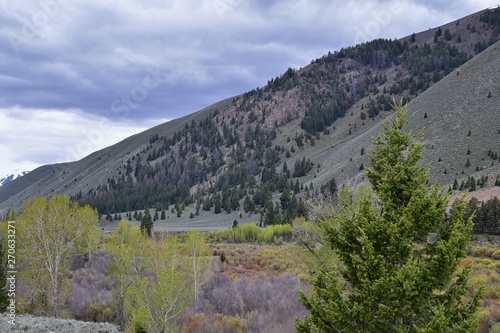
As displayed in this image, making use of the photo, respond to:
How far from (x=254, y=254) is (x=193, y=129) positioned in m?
153

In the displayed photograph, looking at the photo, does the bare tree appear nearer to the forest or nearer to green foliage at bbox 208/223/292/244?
the forest

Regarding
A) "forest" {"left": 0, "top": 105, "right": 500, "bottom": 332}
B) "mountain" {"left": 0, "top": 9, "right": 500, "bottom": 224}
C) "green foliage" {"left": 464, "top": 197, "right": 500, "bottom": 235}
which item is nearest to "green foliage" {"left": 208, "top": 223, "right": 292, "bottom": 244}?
"mountain" {"left": 0, "top": 9, "right": 500, "bottom": 224}

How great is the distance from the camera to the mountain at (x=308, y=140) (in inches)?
3302

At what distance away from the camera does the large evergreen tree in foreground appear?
678 centimetres

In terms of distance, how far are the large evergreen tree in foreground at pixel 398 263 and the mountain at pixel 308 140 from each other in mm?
60334

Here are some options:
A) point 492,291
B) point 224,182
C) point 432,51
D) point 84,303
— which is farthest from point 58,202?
point 432,51

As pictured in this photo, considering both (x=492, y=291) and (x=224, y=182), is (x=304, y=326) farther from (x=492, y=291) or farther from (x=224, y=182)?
(x=224, y=182)

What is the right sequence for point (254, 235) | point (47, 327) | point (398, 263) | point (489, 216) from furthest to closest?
1. point (254, 235)
2. point (489, 216)
3. point (47, 327)
4. point (398, 263)

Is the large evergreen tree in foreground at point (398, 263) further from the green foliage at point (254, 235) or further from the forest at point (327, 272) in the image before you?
the green foliage at point (254, 235)

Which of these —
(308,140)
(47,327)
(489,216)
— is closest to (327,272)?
(47,327)

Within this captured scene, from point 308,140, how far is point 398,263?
492 ft

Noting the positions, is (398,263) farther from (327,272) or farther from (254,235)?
(254,235)

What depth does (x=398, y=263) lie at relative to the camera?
7.48 metres

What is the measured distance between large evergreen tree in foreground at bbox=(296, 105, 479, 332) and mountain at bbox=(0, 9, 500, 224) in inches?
2375
